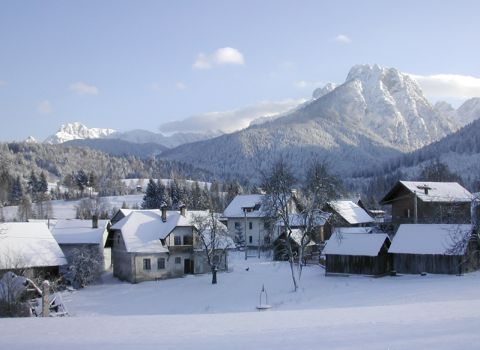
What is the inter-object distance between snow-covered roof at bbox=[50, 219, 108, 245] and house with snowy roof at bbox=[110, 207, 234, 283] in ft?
5.52

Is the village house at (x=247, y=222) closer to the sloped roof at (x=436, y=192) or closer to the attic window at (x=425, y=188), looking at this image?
the sloped roof at (x=436, y=192)

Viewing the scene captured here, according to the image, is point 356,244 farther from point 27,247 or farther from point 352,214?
point 352,214

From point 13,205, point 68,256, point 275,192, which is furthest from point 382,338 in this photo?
point 13,205

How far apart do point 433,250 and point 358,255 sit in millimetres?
6247

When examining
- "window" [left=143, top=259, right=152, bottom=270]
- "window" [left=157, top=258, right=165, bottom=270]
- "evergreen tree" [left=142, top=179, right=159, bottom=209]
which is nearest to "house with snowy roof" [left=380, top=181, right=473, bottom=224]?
"window" [left=157, top=258, right=165, bottom=270]

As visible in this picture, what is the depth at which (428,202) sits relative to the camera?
58.2m

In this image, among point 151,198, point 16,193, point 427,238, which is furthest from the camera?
point 16,193

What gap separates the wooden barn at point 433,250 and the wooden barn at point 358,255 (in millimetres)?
983

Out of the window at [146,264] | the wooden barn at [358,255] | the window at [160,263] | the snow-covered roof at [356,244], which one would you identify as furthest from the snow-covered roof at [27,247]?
the snow-covered roof at [356,244]

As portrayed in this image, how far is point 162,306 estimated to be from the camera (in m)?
36.3

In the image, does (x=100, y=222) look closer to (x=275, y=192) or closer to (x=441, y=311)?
(x=275, y=192)

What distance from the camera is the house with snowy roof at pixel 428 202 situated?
57562 mm

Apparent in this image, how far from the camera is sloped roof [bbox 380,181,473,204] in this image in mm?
58250

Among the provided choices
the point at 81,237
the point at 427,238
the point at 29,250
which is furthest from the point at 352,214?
the point at 29,250
